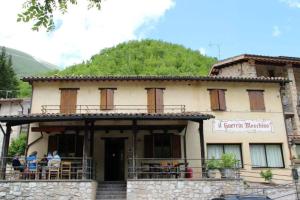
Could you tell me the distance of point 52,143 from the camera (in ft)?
66.5

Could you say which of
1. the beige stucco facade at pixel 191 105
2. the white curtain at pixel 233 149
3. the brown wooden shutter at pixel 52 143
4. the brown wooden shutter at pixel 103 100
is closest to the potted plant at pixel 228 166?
the beige stucco facade at pixel 191 105

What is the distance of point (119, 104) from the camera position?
21.5m

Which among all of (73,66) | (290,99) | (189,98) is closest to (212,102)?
(189,98)

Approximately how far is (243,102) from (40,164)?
1223 centimetres

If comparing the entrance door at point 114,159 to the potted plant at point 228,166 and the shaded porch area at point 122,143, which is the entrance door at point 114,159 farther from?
the potted plant at point 228,166

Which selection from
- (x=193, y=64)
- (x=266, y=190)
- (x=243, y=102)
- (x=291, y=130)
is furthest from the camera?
(x=193, y=64)

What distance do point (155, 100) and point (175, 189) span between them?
257 inches

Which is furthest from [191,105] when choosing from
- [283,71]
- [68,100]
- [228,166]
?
[283,71]

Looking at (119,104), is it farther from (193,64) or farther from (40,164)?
(193,64)

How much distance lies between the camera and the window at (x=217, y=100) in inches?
857

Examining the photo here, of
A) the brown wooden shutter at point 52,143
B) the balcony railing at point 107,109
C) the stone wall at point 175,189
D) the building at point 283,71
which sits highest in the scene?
the building at point 283,71

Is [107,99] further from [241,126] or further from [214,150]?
[241,126]

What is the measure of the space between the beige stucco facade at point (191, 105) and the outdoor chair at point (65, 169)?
284cm

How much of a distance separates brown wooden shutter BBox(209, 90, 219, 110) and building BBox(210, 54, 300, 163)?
726 cm
